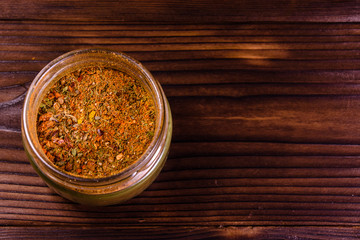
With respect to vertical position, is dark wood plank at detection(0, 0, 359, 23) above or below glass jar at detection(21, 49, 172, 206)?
above

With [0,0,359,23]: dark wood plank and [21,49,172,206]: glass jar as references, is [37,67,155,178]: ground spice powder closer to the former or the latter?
[21,49,172,206]: glass jar

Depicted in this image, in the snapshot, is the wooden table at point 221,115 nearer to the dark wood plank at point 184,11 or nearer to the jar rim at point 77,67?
the dark wood plank at point 184,11

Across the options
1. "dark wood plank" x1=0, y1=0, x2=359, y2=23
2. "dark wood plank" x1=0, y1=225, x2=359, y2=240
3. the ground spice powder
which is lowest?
"dark wood plank" x1=0, y1=225, x2=359, y2=240

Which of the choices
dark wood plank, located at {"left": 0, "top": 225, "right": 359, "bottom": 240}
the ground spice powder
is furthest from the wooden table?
the ground spice powder

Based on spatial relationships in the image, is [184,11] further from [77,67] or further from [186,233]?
[186,233]

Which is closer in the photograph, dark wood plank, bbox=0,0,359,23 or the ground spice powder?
the ground spice powder

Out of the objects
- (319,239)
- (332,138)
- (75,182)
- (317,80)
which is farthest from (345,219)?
(75,182)
